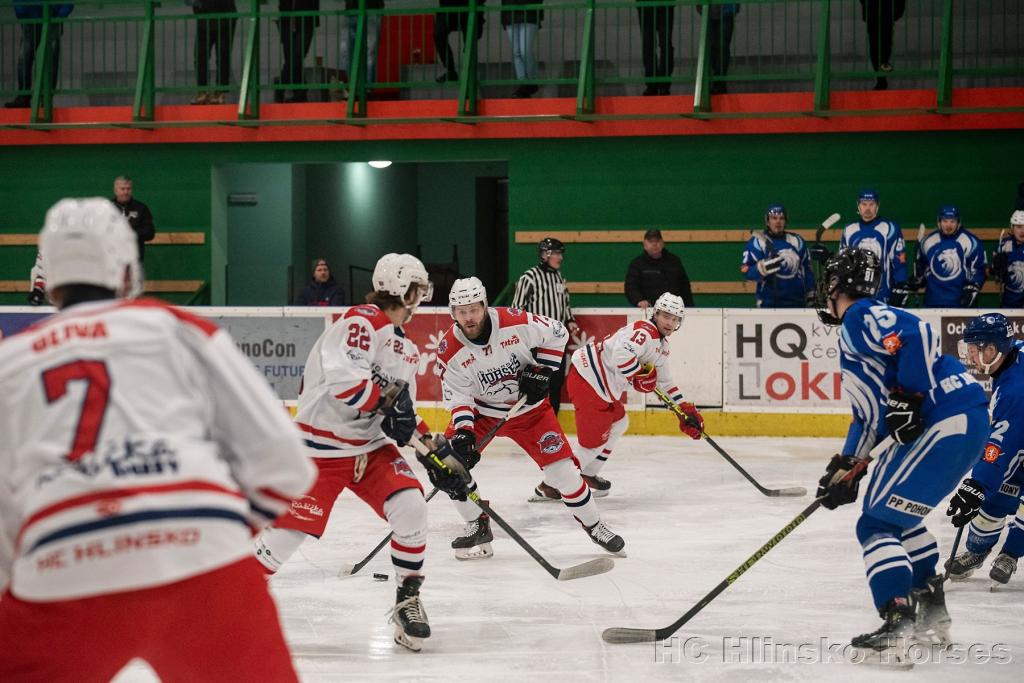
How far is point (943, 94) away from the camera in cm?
1107

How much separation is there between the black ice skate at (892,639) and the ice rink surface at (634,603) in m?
0.08

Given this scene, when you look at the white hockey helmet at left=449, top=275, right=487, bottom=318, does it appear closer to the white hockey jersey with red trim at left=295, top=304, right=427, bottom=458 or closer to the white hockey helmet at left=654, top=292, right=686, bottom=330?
the white hockey jersey with red trim at left=295, top=304, right=427, bottom=458

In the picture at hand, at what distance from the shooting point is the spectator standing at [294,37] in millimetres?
12344

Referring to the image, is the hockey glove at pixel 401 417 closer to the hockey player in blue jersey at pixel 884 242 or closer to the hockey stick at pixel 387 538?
the hockey stick at pixel 387 538

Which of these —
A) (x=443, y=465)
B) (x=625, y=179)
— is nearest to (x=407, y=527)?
(x=443, y=465)

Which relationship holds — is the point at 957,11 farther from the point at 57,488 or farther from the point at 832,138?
the point at 57,488

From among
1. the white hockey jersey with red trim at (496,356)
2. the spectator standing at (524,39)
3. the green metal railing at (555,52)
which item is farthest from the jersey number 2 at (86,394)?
the spectator standing at (524,39)

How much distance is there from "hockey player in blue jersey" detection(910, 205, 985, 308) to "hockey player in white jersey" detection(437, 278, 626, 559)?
5290 mm

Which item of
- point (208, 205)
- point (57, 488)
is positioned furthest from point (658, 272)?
point (57, 488)

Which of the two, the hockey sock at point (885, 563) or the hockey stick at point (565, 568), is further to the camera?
the hockey stick at point (565, 568)

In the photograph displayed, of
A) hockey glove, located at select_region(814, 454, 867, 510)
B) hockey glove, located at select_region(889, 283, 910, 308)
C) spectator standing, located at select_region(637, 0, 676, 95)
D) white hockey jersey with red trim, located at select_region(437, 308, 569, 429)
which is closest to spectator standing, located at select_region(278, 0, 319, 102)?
spectator standing, located at select_region(637, 0, 676, 95)

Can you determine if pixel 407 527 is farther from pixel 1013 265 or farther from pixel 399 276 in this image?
pixel 1013 265

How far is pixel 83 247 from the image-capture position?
2023 mm

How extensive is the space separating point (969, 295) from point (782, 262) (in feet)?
5.13
